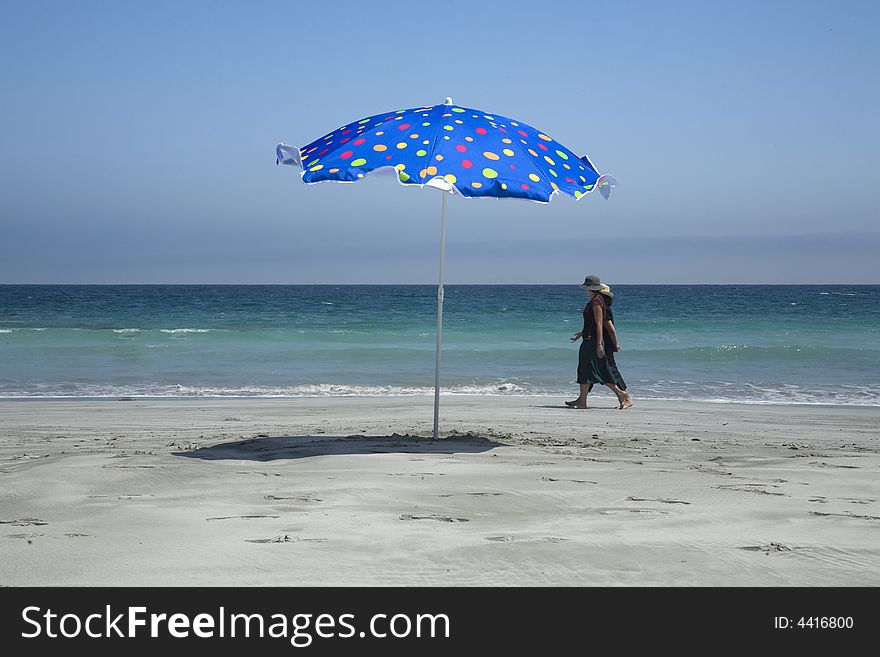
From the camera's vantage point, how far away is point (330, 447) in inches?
265

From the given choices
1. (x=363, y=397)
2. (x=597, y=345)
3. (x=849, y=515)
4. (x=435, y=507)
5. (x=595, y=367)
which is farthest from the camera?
(x=363, y=397)

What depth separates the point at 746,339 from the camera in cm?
2464

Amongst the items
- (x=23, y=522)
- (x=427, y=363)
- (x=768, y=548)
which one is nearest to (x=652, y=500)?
(x=768, y=548)

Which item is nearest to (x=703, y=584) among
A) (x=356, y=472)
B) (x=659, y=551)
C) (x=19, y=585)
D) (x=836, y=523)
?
(x=659, y=551)

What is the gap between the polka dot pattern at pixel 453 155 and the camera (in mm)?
5789

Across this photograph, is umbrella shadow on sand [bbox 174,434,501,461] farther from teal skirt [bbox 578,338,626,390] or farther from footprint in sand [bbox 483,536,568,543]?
teal skirt [bbox 578,338,626,390]

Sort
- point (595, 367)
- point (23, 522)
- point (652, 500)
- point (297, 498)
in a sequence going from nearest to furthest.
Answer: point (23, 522) → point (297, 498) → point (652, 500) → point (595, 367)

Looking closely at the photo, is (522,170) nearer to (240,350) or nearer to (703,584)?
(703,584)

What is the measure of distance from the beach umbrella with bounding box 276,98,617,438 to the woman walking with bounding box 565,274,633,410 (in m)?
3.59

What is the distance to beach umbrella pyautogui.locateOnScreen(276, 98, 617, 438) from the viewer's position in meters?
5.78

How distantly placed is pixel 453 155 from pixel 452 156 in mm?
17

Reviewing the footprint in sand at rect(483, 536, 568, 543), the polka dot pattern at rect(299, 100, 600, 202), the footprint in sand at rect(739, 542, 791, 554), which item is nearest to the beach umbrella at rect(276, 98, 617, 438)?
the polka dot pattern at rect(299, 100, 600, 202)

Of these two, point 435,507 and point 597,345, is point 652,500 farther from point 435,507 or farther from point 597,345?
point 597,345

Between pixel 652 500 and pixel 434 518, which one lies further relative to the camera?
pixel 652 500
